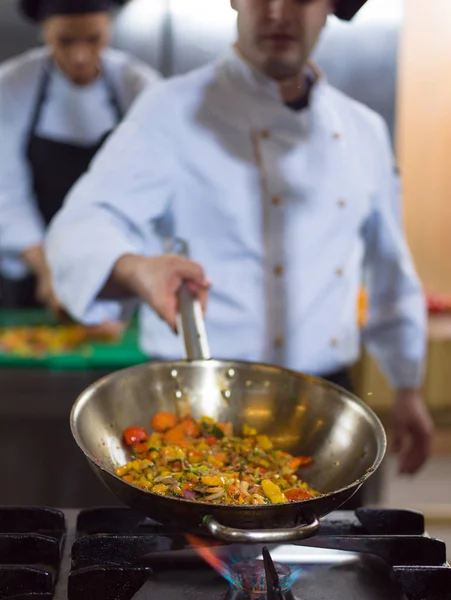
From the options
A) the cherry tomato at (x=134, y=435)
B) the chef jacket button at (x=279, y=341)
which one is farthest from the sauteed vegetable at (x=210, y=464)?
the chef jacket button at (x=279, y=341)

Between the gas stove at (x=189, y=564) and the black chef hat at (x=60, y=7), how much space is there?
105 centimetres

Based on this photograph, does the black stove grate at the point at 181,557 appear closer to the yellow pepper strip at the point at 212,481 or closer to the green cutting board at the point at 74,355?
the yellow pepper strip at the point at 212,481

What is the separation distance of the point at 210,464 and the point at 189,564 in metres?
0.11

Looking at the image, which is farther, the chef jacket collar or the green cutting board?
the green cutting board

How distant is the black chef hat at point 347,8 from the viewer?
1170mm

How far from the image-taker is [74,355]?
1.75 metres

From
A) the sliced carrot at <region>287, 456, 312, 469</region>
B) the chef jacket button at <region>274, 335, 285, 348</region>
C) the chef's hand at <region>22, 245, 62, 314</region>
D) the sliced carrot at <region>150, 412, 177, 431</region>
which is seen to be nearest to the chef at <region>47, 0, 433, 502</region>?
the chef jacket button at <region>274, 335, 285, 348</region>

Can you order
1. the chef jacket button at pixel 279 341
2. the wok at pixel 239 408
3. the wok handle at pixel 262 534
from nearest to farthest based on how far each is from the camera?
the wok handle at pixel 262 534 < the wok at pixel 239 408 < the chef jacket button at pixel 279 341

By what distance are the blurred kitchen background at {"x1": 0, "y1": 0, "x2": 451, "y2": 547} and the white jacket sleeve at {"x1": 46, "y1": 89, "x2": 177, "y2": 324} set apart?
0.84 ft

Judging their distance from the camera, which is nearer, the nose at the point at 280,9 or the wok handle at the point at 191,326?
the wok handle at the point at 191,326

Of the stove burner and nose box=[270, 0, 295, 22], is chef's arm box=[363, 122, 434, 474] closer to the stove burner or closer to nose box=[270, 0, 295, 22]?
nose box=[270, 0, 295, 22]

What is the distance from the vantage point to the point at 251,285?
143cm

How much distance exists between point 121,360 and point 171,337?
0.31 metres

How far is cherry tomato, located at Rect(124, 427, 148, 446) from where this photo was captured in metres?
0.88
